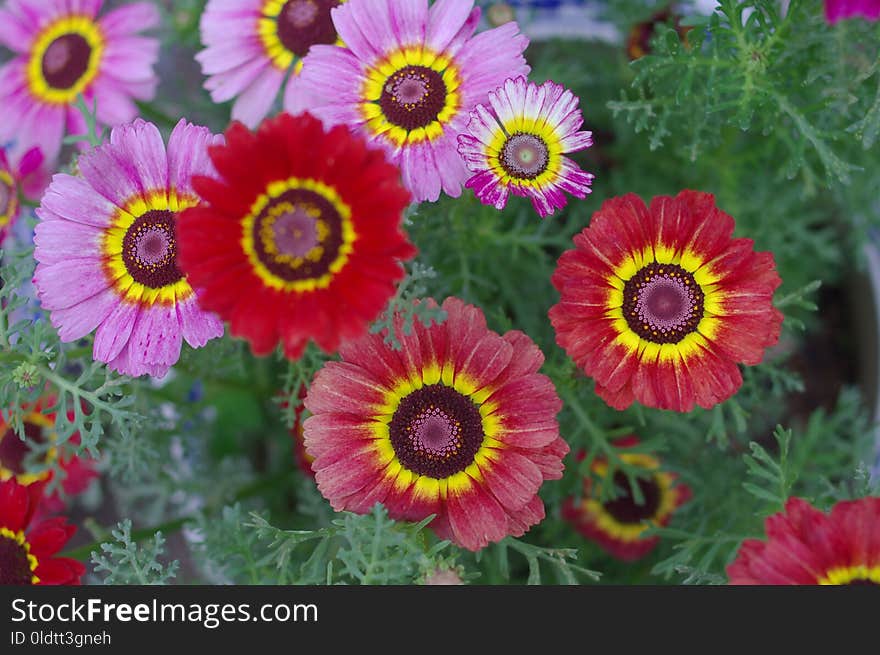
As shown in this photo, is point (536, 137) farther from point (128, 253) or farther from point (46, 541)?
point (46, 541)

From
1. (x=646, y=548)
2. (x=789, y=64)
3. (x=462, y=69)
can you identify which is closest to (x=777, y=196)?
(x=789, y=64)

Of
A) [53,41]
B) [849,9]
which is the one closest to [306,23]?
[53,41]

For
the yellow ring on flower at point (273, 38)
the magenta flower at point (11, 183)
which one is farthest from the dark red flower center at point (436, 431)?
the magenta flower at point (11, 183)

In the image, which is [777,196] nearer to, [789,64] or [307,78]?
[789,64]

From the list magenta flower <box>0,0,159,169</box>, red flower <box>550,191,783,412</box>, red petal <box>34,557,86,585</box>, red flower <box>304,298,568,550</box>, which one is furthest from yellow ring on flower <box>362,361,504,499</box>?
magenta flower <box>0,0,159,169</box>

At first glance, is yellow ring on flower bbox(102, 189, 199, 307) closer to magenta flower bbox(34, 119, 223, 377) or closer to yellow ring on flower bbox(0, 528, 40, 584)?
magenta flower bbox(34, 119, 223, 377)
